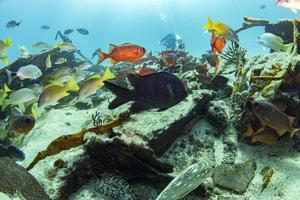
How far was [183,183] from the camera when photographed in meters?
3.46

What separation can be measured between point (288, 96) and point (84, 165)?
2.82 meters

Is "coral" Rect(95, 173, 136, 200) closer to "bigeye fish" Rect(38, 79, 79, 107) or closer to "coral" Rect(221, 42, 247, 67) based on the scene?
"bigeye fish" Rect(38, 79, 79, 107)

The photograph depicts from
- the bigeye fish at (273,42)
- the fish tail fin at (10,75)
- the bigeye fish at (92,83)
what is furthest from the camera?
the fish tail fin at (10,75)

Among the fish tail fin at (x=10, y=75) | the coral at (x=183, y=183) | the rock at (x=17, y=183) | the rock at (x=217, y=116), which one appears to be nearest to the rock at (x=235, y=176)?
the coral at (x=183, y=183)

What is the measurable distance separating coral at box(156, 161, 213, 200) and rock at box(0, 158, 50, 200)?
1.21 m

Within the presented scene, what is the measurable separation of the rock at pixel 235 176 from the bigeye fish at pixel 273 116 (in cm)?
58

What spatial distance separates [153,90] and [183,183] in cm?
127

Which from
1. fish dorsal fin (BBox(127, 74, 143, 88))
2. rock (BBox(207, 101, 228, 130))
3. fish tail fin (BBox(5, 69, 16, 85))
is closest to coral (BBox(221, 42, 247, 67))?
rock (BBox(207, 101, 228, 130))

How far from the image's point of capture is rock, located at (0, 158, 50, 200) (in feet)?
10.7

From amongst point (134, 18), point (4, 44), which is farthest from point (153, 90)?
point (134, 18)

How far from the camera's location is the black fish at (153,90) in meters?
4.25

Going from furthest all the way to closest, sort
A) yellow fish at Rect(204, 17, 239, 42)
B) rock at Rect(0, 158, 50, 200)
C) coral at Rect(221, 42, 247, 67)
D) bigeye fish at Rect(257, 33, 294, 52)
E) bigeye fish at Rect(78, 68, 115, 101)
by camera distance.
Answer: coral at Rect(221, 42, 247, 67)
bigeye fish at Rect(257, 33, 294, 52)
yellow fish at Rect(204, 17, 239, 42)
bigeye fish at Rect(78, 68, 115, 101)
rock at Rect(0, 158, 50, 200)

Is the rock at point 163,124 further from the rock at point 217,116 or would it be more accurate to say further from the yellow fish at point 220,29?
the yellow fish at point 220,29

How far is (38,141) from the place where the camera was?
264 inches
